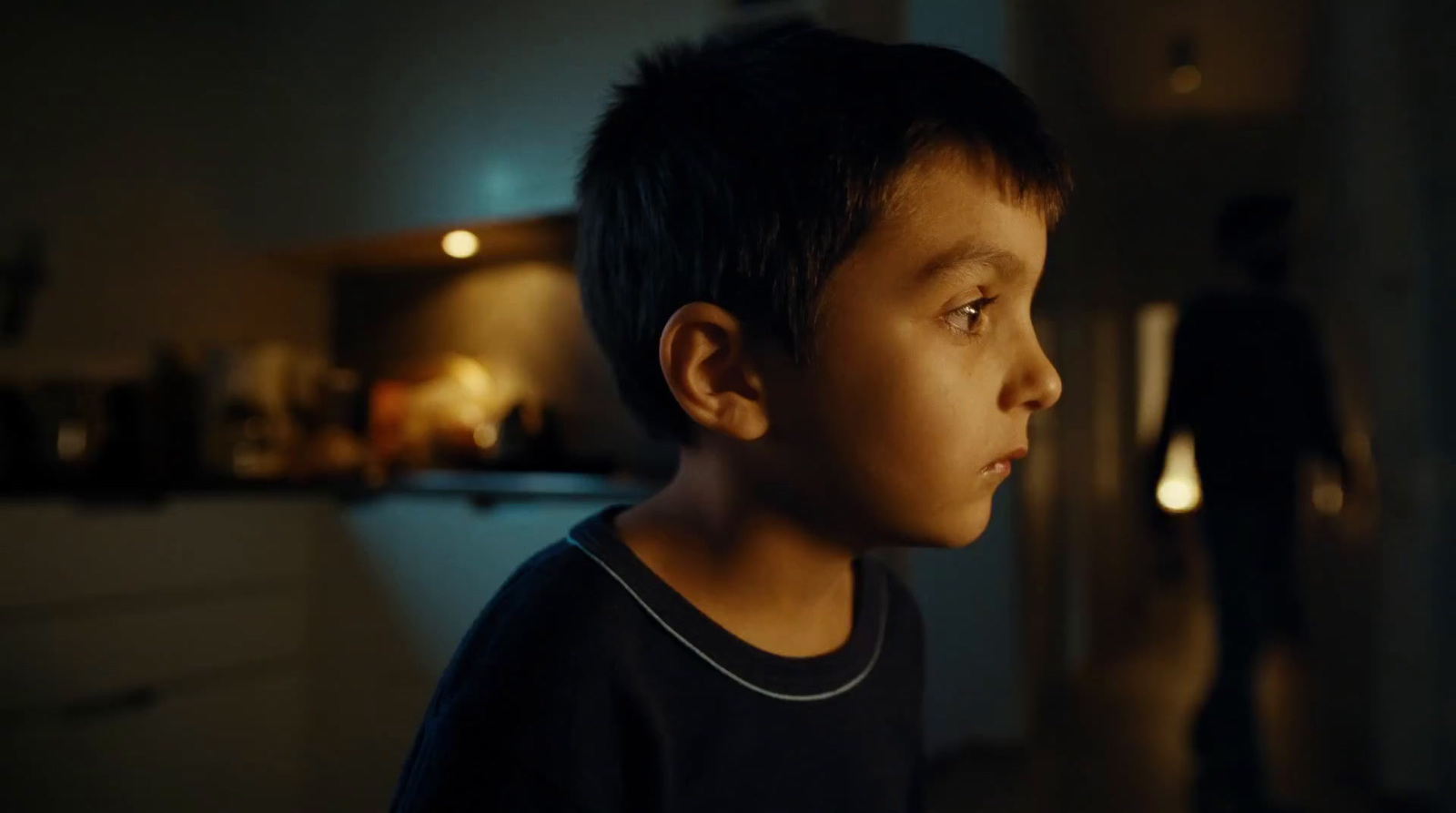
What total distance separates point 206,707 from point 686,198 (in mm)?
1646

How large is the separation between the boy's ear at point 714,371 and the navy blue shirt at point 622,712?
0.32ft

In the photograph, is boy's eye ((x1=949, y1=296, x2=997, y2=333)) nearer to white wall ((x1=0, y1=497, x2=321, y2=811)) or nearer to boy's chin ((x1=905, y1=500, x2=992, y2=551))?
boy's chin ((x1=905, y1=500, x2=992, y2=551))

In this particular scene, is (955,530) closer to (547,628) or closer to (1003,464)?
(1003,464)

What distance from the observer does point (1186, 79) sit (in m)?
1.19

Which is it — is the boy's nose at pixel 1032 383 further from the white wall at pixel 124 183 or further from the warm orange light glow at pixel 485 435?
the white wall at pixel 124 183

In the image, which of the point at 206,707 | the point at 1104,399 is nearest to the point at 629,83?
the point at 1104,399

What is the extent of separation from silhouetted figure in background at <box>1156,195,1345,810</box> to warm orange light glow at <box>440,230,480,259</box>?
4.51 feet

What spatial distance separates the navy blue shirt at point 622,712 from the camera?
0.49 metres

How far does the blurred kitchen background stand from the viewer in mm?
1146

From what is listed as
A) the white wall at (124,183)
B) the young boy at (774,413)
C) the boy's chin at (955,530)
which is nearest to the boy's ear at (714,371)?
the young boy at (774,413)

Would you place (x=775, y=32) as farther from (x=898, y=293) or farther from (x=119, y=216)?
(x=119, y=216)

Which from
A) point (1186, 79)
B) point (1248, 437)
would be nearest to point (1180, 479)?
point (1248, 437)

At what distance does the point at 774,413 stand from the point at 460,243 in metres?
1.64

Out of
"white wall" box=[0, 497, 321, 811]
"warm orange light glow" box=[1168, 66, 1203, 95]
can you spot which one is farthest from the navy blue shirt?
"white wall" box=[0, 497, 321, 811]
